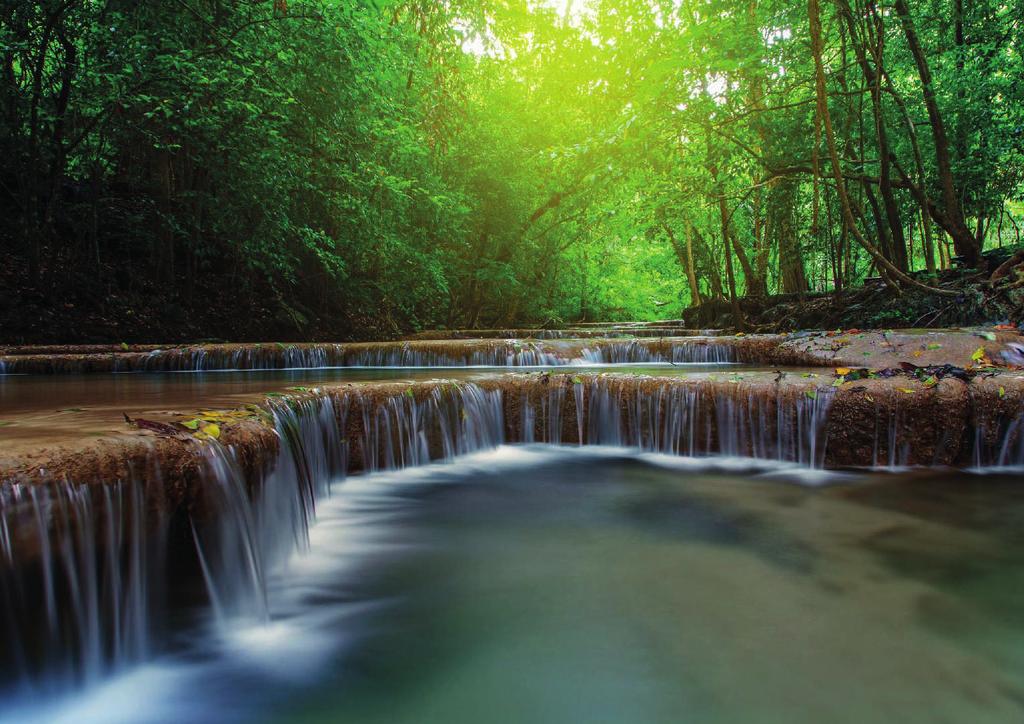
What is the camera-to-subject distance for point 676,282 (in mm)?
33219

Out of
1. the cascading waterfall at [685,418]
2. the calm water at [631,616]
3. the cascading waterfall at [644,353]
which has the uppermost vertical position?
the cascading waterfall at [644,353]

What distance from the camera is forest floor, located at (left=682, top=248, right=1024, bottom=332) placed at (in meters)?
7.13

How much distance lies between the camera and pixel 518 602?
230 cm

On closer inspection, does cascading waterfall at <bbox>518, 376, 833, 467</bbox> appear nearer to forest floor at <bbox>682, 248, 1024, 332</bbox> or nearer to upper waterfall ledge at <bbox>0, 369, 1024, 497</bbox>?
upper waterfall ledge at <bbox>0, 369, 1024, 497</bbox>

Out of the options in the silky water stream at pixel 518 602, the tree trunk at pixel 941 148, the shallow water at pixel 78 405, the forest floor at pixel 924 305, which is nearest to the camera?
the silky water stream at pixel 518 602

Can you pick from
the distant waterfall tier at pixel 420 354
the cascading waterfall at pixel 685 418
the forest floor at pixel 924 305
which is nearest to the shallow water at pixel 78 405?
the distant waterfall tier at pixel 420 354

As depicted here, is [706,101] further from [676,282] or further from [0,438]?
[676,282]

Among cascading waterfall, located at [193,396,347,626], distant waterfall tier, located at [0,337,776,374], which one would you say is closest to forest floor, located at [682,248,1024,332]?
distant waterfall tier, located at [0,337,776,374]

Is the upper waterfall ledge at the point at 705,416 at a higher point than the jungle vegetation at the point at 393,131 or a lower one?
lower

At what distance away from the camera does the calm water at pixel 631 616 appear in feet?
5.36

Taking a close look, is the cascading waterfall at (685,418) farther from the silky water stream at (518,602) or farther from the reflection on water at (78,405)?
the reflection on water at (78,405)

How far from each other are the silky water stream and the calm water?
0.4 inches

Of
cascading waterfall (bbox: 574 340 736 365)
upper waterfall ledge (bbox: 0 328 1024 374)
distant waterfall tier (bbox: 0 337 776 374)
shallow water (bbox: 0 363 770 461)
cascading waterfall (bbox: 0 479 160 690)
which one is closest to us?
cascading waterfall (bbox: 0 479 160 690)

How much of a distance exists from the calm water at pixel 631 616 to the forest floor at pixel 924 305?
511cm
